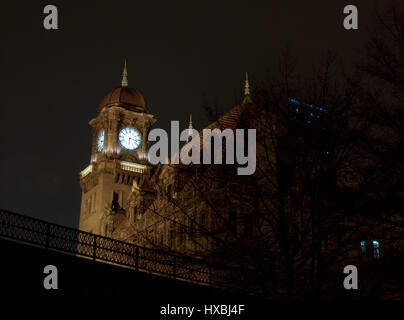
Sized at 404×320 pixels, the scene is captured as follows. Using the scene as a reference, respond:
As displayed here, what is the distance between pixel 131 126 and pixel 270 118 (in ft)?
231

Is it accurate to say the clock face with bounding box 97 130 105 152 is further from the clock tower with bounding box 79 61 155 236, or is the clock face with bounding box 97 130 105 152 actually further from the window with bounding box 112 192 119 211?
the window with bounding box 112 192 119 211

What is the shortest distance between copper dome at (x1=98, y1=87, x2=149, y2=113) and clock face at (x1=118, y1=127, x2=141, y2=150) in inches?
145

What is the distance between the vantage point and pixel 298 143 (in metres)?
23.3

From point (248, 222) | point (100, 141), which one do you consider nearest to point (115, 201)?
point (100, 141)

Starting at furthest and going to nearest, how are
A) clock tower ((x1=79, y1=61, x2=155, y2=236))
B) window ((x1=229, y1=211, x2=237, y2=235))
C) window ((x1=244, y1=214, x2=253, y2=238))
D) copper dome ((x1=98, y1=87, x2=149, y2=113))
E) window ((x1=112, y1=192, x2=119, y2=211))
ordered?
copper dome ((x1=98, y1=87, x2=149, y2=113))
clock tower ((x1=79, y1=61, x2=155, y2=236))
window ((x1=112, y1=192, x2=119, y2=211))
window ((x1=244, y1=214, x2=253, y2=238))
window ((x1=229, y1=211, x2=237, y2=235))

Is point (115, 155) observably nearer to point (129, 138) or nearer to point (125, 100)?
point (129, 138)

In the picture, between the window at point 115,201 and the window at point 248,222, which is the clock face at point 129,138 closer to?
the window at point 115,201

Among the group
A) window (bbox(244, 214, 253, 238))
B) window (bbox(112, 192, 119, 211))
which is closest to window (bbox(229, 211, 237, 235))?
window (bbox(244, 214, 253, 238))

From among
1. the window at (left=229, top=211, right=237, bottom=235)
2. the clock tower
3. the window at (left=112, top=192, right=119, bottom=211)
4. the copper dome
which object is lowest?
the window at (left=229, top=211, right=237, bottom=235)

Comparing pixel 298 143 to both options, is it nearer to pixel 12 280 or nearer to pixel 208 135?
pixel 208 135

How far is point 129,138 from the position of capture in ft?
303

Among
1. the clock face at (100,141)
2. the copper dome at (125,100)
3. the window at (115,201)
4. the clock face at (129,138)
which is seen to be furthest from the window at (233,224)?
the copper dome at (125,100)

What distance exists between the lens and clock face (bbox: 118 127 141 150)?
9156cm

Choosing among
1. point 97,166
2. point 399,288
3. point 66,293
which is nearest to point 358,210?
point 399,288
